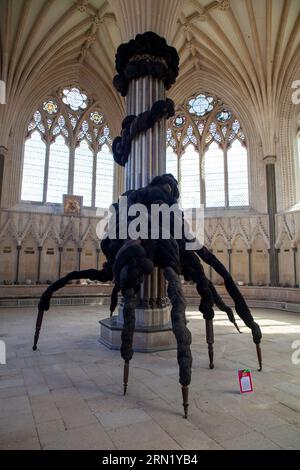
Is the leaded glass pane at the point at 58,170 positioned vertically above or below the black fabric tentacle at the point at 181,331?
above

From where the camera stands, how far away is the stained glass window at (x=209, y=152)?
15922mm

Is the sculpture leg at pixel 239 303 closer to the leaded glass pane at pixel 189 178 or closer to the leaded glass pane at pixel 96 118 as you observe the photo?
the leaded glass pane at pixel 189 178

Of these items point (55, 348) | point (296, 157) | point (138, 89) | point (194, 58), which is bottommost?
point (55, 348)

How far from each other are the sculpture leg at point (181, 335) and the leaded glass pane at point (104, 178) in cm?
1308

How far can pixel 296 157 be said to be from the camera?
1441cm

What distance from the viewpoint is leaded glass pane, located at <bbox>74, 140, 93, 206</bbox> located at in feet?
51.2

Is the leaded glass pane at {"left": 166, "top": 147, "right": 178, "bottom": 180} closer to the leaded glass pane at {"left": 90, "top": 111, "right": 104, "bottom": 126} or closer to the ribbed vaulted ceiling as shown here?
the leaded glass pane at {"left": 90, "top": 111, "right": 104, "bottom": 126}
